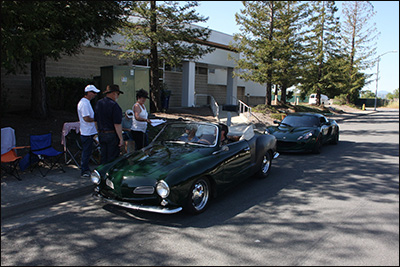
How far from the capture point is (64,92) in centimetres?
1282

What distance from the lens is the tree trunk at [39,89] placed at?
9953 mm

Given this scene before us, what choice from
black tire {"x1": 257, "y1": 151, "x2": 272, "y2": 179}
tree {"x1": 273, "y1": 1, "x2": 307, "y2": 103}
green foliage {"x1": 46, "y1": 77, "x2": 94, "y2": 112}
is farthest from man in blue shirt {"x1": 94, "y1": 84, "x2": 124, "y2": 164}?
tree {"x1": 273, "y1": 1, "x2": 307, "y2": 103}

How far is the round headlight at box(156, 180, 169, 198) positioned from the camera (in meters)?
4.07

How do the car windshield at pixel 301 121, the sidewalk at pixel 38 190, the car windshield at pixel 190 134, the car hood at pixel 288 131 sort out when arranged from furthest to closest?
the car windshield at pixel 301 121 → the car hood at pixel 288 131 → the car windshield at pixel 190 134 → the sidewalk at pixel 38 190

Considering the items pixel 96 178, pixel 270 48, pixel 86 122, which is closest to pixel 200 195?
pixel 96 178

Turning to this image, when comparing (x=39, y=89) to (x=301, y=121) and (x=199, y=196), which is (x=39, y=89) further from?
(x=301, y=121)

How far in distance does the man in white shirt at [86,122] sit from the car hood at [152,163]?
4.61 feet

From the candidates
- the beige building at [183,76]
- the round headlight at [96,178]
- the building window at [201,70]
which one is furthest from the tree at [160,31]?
the building window at [201,70]

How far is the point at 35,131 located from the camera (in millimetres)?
9203

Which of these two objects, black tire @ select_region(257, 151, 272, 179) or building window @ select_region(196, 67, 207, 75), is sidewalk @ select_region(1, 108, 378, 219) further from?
building window @ select_region(196, 67, 207, 75)

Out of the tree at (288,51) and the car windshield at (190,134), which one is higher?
the tree at (288,51)

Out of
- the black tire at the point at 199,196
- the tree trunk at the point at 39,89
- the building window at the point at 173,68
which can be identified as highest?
the building window at the point at 173,68

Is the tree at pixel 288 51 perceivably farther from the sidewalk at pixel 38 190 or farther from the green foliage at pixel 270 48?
the sidewalk at pixel 38 190

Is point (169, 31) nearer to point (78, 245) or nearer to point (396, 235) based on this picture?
point (78, 245)
